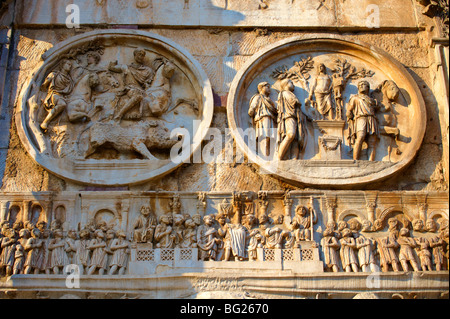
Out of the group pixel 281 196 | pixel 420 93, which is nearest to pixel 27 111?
pixel 281 196

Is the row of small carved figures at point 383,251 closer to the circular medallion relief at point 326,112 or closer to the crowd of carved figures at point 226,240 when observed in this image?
the crowd of carved figures at point 226,240

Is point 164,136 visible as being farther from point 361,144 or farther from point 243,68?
point 361,144

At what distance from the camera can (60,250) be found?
9906 mm

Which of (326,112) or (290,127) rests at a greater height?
(326,112)

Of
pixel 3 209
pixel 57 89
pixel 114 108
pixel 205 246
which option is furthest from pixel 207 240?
pixel 57 89

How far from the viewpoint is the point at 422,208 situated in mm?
10352

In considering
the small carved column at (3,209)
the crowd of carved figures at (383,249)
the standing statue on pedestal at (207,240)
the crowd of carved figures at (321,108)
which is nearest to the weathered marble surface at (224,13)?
the crowd of carved figures at (321,108)

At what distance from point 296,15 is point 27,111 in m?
4.37

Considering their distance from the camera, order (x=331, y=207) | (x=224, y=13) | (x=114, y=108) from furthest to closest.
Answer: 1. (x=224, y=13)
2. (x=114, y=108)
3. (x=331, y=207)

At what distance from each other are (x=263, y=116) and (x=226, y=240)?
1962 mm

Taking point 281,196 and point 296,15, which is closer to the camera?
point 281,196

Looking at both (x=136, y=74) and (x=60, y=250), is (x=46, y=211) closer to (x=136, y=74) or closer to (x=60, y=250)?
(x=60, y=250)

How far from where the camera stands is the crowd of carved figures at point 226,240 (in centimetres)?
984

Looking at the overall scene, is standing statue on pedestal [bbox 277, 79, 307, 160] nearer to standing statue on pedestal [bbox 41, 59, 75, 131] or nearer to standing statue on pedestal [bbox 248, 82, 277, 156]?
standing statue on pedestal [bbox 248, 82, 277, 156]
